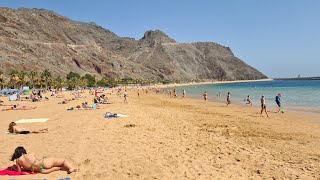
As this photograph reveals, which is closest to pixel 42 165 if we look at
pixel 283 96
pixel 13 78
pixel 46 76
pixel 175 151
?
pixel 175 151

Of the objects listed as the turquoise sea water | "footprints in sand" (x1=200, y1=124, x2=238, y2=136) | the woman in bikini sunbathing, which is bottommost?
the turquoise sea water

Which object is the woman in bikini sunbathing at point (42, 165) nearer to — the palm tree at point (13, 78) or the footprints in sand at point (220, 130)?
the footprints in sand at point (220, 130)

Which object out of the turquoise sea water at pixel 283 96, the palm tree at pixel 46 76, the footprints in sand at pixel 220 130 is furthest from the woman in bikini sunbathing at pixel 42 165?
the palm tree at pixel 46 76

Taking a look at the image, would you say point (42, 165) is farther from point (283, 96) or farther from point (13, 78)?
point (13, 78)

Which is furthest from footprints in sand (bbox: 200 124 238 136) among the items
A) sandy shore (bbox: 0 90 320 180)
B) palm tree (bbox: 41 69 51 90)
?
palm tree (bbox: 41 69 51 90)

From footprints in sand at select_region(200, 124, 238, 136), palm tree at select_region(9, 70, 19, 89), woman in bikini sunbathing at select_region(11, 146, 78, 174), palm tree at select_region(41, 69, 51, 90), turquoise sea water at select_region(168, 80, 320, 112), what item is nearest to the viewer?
woman in bikini sunbathing at select_region(11, 146, 78, 174)

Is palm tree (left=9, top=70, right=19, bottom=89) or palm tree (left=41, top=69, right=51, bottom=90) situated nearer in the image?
palm tree (left=9, top=70, right=19, bottom=89)

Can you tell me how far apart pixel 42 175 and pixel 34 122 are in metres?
10.6

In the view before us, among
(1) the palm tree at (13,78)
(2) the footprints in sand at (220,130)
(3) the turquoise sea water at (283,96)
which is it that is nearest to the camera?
(2) the footprints in sand at (220,130)

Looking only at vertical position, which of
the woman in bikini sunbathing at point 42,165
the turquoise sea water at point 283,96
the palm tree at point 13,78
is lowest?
the turquoise sea water at point 283,96

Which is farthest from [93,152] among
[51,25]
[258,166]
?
[51,25]

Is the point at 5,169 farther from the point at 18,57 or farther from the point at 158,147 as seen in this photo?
the point at 18,57

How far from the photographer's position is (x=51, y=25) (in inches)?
6708

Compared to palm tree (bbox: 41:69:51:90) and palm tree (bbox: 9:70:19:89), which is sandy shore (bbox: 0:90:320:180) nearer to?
palm tree (bbox: 9:70:19:89)
